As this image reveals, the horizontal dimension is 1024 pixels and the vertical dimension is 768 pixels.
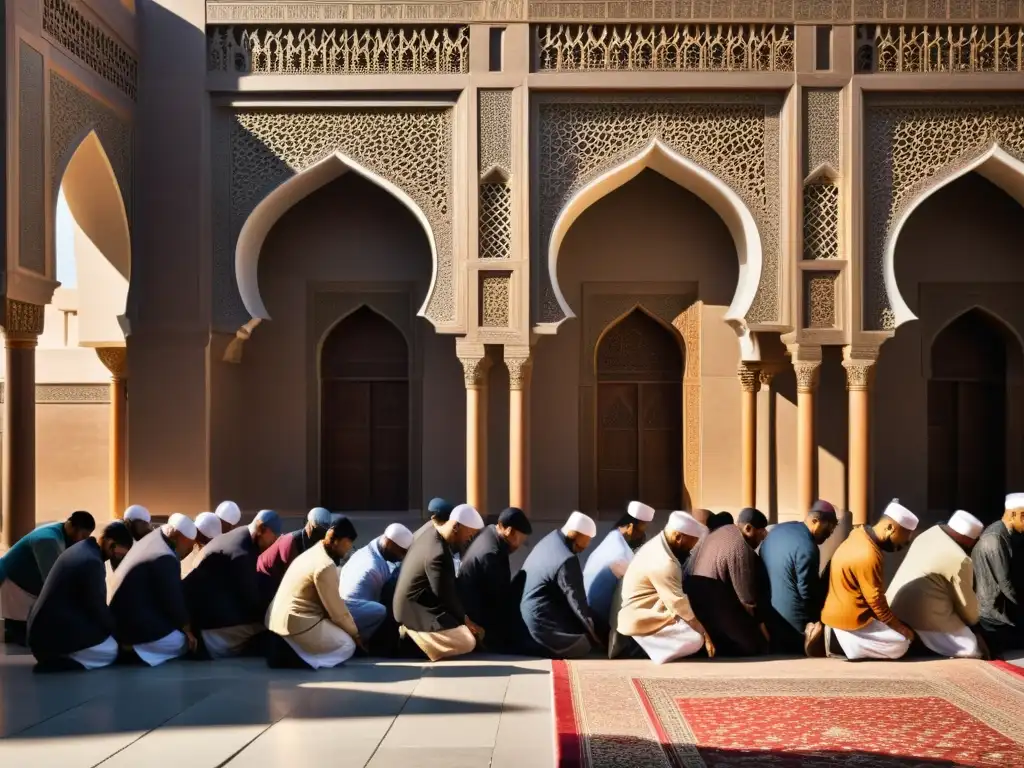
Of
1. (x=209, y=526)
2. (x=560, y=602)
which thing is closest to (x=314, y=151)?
(x=209, y=526)

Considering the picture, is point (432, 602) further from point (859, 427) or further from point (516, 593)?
point (859, 427)

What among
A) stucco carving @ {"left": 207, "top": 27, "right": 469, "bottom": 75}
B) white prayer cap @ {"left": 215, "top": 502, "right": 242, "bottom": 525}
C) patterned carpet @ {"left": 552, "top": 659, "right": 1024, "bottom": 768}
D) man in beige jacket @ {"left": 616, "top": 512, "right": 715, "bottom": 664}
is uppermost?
stucco carving @ {"left": 207, "top": 27, "right": 469, "bottom": 75}

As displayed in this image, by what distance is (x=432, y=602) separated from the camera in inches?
212

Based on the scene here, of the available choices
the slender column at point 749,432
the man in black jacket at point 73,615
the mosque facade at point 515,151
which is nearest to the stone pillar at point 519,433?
the mosque facade at point 515,151

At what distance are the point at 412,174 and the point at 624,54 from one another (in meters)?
2.03

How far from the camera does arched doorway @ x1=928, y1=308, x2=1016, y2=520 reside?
36.0 feet

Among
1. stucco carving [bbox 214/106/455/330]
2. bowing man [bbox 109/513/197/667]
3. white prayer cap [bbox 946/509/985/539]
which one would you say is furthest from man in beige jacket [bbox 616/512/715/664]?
stucco carving [bbox 214/106/455/330]

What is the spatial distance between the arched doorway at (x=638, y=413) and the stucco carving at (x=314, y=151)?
2529 mm

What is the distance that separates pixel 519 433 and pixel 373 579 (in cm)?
401

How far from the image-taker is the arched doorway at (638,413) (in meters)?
11.0

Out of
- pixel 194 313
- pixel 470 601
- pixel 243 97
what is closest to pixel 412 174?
pixel 243 97

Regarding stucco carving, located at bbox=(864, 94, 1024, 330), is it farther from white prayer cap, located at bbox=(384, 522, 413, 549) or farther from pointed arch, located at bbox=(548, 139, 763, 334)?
white prayer cap, located at bbox=(384, 522, 413, 549)

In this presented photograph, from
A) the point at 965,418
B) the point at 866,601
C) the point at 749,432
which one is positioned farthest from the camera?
the point at 965,418

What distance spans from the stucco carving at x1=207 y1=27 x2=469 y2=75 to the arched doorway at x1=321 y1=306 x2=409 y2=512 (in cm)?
246
